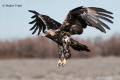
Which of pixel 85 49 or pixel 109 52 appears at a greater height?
pixel 85 49

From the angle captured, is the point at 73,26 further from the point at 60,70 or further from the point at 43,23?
the point at 60,70

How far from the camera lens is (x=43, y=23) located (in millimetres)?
Result: 6715

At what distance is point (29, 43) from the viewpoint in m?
31.2

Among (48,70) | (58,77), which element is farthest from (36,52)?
(58,77)

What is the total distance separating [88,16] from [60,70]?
19.9 m

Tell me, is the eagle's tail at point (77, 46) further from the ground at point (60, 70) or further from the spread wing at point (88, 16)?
the ground at point (60, 70)

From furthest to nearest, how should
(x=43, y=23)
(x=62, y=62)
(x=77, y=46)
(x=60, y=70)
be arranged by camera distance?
(x=60, y=70)
(x=43, y=23)
(x=77, y=46)
(x=62, y=62)

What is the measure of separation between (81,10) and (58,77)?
18040 millimetres

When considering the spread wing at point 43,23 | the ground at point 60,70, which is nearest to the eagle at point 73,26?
the spread wing at point 43,23

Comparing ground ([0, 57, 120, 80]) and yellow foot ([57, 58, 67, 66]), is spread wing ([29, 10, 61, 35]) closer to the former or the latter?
yellow foot ([57, 58, 67, 66])

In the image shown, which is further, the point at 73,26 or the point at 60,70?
the point at 60,70

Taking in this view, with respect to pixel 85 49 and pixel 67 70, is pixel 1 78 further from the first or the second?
pixel 85 49

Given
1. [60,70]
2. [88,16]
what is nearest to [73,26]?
[88,16]

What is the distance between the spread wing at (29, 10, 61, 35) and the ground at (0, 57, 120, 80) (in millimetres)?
15022
